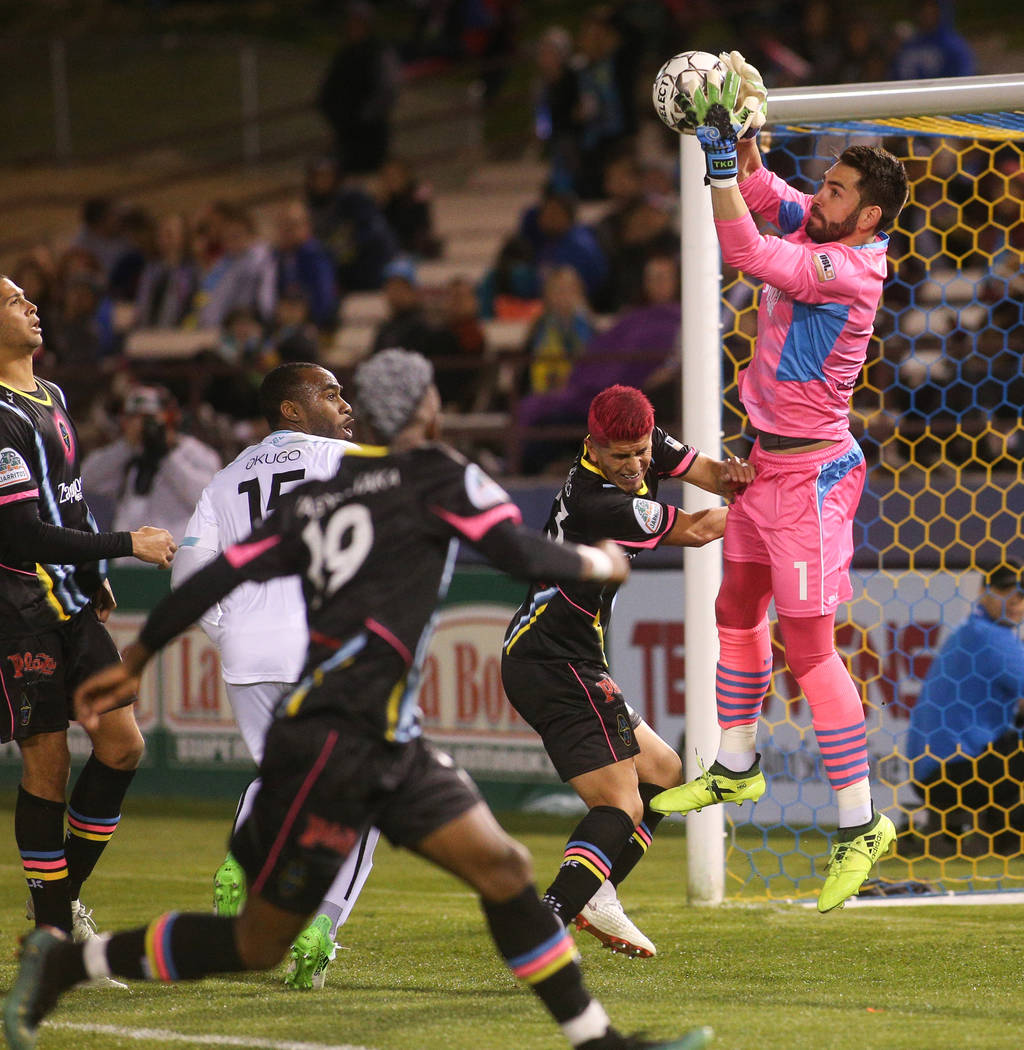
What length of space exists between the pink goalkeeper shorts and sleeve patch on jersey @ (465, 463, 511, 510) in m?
1.67

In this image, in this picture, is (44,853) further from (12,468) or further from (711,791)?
(711,791)

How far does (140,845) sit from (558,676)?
4132 millimetres

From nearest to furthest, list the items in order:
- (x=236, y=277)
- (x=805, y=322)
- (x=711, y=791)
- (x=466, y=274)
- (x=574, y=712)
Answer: (x=805, y=322) < (x=711, y=791) < (x=574, y=712) < (x=236, y=277) < (x=466, y=274)

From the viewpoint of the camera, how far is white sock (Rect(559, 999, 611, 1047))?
4090mm

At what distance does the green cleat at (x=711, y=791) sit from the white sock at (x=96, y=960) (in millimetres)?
2016

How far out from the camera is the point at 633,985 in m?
5.63

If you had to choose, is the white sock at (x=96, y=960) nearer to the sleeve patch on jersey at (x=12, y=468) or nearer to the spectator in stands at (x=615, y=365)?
the sleeve patch on jersey at (x=12, y=468)

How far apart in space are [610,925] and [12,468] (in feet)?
8.48

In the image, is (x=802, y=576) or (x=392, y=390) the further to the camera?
(x=802, y=576)

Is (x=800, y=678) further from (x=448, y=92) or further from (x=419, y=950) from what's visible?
(x=448, y=92)

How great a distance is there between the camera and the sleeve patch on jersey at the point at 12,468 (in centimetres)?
543

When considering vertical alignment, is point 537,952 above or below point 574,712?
above

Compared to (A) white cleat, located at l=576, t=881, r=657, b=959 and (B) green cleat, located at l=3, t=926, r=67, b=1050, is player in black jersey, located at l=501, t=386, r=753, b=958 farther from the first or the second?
(B) green cleat, located at l=3, t=926, r=67, b=1050

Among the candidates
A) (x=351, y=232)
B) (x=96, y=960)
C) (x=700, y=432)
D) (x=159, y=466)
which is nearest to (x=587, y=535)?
(x=700, y=432)
